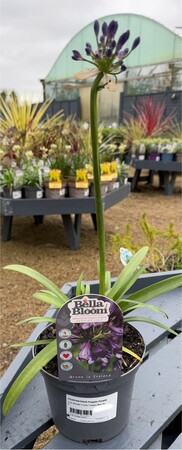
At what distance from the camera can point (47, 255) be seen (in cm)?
292

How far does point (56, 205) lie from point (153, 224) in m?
1.41

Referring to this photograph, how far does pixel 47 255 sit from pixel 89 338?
2.27m

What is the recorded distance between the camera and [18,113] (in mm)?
4070

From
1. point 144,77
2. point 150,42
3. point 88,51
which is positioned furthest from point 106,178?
point 150,42

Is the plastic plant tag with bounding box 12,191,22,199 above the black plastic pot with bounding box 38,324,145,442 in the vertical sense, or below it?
above

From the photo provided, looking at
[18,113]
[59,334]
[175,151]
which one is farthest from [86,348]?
[175,151]

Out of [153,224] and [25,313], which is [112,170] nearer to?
[153,224]

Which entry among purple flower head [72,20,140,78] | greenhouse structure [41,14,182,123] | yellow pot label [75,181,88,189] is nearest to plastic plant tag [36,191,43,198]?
yellow pot label [75,181,88,189]

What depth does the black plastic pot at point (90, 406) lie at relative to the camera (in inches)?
27.6

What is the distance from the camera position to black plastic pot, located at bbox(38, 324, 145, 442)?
0.70m

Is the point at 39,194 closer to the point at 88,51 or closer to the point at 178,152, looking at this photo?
the point at 88,51

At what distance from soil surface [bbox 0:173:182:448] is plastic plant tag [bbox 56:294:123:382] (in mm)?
777

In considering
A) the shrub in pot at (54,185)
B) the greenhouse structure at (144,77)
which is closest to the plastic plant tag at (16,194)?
the shrub in pot at (54,185)

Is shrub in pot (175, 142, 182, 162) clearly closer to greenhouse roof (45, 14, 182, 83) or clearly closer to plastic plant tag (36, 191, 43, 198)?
plastic plant tag (36, 191, 43, 198)
